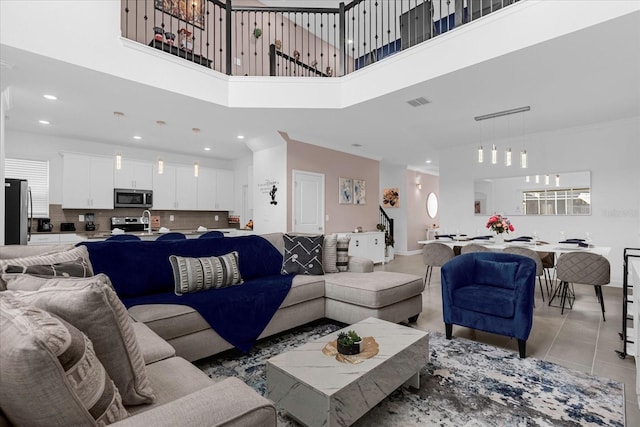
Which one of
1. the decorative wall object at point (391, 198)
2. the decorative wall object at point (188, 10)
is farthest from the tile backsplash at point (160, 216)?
the decorative wall object at point (391, 198)

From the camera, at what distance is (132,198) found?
21.5 ft

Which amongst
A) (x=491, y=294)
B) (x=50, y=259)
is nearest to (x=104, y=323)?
(x=50, y=259)

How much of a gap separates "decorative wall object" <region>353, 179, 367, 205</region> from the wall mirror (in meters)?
2.49

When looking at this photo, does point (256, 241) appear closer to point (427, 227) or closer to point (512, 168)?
point (512, 168)

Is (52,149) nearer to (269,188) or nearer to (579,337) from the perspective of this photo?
(269,188)

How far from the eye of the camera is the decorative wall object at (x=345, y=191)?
7.21m

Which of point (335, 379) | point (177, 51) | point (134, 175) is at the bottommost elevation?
point (335, 379)

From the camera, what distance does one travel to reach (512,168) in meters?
6.45

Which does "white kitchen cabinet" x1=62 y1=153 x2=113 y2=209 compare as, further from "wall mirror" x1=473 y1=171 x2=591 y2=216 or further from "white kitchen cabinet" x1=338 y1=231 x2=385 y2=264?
"wall mirror" x1=473 y1=171 x2=591 y2=216

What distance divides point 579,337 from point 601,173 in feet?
12.8

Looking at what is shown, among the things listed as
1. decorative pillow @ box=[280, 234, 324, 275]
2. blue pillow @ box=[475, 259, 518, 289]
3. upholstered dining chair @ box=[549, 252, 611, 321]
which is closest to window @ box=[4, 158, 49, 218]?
decorative pillow @ box=[280, 234, 324, 275]

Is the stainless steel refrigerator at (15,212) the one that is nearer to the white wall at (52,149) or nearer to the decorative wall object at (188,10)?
the white wall at (52,149)

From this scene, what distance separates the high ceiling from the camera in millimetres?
3273

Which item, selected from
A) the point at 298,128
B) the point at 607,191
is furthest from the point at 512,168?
the point at 298,128
